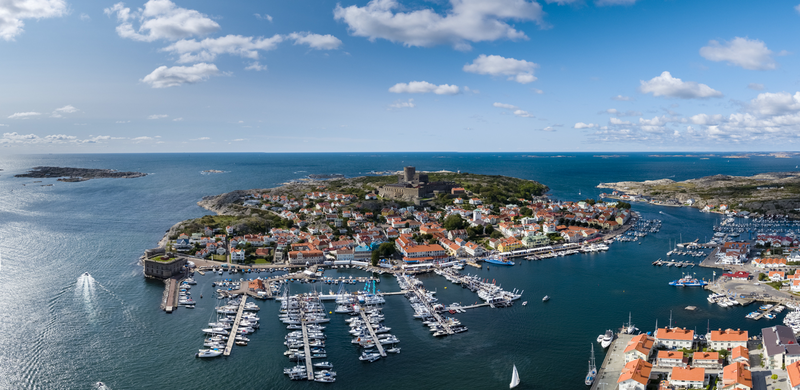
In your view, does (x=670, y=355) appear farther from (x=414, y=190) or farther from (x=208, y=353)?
(x=414, y=190)

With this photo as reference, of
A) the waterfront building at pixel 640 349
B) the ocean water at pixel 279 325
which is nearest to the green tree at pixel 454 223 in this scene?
the ocean water at pixel 279 325

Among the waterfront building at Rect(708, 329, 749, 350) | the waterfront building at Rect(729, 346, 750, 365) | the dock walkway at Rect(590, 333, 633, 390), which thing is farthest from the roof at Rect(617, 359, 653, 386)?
the waterfront building at Rect(708, 329, 749, 350)

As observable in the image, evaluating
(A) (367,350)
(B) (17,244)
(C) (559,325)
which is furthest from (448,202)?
(B) (17,244)

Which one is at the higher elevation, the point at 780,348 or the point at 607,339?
the point at 780,348

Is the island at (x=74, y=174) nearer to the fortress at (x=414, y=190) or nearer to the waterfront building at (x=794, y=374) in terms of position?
the fortress at (x=414, y=190)

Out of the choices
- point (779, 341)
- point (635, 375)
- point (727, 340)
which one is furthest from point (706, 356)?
point (635, 375)

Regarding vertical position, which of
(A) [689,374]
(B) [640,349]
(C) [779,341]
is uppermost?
(C) [779,341]
